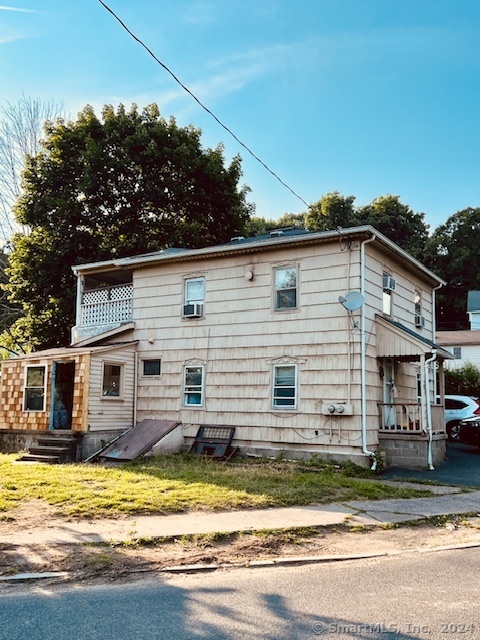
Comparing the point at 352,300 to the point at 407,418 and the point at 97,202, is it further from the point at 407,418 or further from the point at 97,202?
the point at 97,202

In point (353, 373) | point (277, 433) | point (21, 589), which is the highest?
point (353, 373)

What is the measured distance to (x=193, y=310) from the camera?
16516mm

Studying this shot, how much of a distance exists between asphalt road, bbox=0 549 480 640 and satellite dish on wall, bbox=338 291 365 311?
804 centimetres

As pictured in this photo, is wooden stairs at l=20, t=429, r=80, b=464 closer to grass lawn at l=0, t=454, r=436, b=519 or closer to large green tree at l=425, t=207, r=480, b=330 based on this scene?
grass lawn at l=0, t=454, r=436, b=519

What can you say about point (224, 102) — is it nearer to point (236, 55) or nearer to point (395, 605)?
point (236, 55)

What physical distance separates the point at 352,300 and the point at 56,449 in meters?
8.45

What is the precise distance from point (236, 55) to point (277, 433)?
881 centimetres

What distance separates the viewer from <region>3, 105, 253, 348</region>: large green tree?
85.2 feet

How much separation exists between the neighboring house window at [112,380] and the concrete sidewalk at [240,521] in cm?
885

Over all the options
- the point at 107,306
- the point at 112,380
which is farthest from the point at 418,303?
the point at 107,306

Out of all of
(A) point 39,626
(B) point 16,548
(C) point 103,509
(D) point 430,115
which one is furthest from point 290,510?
(D) point 430,115

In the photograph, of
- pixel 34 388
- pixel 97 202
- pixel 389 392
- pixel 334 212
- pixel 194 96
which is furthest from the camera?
pixel 334 212

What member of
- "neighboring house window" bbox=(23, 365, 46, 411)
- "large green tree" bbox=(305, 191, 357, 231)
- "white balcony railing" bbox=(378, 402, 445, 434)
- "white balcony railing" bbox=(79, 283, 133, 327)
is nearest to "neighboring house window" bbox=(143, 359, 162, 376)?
"white balcony railing" bbox=(79, 283, 133, 327)

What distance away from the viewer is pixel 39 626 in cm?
424
